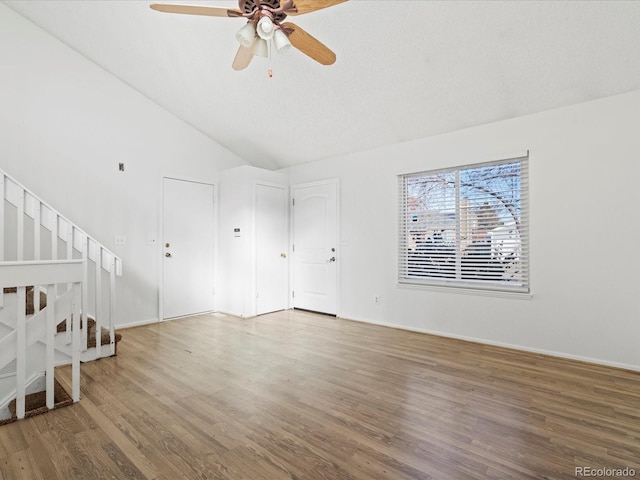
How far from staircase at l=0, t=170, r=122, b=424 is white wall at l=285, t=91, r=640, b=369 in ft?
11.6

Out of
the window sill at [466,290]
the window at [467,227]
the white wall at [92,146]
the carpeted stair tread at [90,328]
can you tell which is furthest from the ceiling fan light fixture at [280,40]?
the white wall at [92,146]

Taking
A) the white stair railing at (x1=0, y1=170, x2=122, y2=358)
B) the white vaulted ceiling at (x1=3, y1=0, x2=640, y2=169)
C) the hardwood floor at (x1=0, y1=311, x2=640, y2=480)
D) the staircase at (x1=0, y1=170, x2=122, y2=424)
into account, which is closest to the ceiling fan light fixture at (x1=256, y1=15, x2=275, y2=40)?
the white vaulted ceiling at (x1=3, y1=0, x2=640, y2=169)

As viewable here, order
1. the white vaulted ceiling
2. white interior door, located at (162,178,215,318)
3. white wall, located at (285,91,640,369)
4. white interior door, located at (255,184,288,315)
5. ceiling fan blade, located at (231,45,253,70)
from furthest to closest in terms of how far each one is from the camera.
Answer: white interior door, located at (255,184,288,315), white interior door, located at (162,178,215,318), white wall, located at (285,91,640,369), the white vaulted ceiling, ceiling fan blade, located at (231,45,253,70)

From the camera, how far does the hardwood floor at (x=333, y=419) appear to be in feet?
5.73

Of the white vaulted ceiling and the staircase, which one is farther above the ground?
→ the white vaulted ceiling

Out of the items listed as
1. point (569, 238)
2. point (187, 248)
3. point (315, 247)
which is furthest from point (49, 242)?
point (569, 238)

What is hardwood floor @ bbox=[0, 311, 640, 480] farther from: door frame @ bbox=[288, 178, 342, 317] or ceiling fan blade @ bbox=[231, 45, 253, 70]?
ceiling fan blade @ bbox=[231, 45, 253, 70]

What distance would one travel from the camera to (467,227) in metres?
3.94

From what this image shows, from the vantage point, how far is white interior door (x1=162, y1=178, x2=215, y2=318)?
4902 mm

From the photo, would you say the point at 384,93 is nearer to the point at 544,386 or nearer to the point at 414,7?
the point at 414,7

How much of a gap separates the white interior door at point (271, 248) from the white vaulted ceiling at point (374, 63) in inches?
39.0

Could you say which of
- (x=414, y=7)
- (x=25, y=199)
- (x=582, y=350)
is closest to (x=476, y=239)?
(x=582, y=350)

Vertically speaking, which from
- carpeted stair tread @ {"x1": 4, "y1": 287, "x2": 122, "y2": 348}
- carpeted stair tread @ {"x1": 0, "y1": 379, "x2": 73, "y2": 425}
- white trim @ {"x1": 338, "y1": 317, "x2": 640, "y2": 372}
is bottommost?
carpeted stair tread @ {"x1": 0, "y1": 379, "x2": 73, "y2": 425}

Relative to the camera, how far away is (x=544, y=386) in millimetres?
2672
